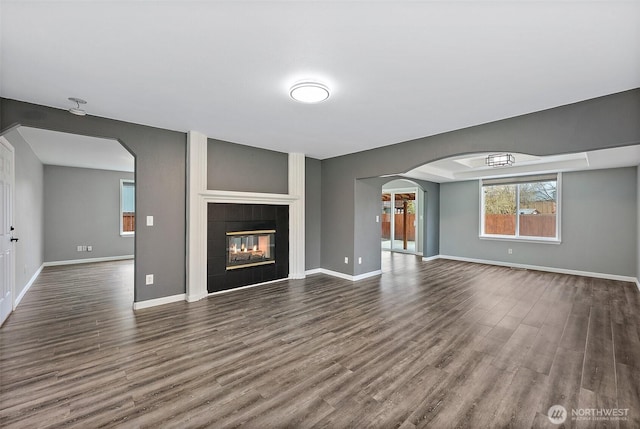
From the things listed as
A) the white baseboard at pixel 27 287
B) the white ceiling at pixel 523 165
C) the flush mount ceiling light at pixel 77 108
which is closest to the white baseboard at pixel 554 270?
the white ceiling at pixel 523 165

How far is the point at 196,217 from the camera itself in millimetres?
4117

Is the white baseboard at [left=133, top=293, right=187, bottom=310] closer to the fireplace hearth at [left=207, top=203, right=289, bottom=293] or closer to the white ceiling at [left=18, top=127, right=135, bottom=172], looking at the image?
the fireplace hearth at [left=207, top=203, right=289, bottom=293]

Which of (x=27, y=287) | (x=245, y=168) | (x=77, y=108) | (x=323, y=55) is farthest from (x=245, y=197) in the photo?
(x=27, y=287)

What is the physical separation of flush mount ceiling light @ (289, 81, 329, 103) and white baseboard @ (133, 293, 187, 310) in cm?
329

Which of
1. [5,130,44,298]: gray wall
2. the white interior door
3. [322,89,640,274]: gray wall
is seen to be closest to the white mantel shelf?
[322,89,640,274]: gray wall

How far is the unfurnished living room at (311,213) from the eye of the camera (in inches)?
70.1

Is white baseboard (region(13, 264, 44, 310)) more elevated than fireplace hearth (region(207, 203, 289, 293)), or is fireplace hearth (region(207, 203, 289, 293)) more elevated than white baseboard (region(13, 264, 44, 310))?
fireplace hearth (region(207, 203, 289, 293))

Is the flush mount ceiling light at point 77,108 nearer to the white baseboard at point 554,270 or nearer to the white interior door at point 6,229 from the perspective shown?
the white interior door at point 6,229

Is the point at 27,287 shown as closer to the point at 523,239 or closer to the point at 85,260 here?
the point at 85,260

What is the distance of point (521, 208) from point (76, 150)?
9.78 meters

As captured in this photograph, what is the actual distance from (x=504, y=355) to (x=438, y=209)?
6.01 metres

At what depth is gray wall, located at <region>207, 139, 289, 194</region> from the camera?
4453 millimetres

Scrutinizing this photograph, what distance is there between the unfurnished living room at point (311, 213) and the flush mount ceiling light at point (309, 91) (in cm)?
3

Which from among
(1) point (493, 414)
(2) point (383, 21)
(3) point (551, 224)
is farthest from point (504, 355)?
(3) point (551, 224)
